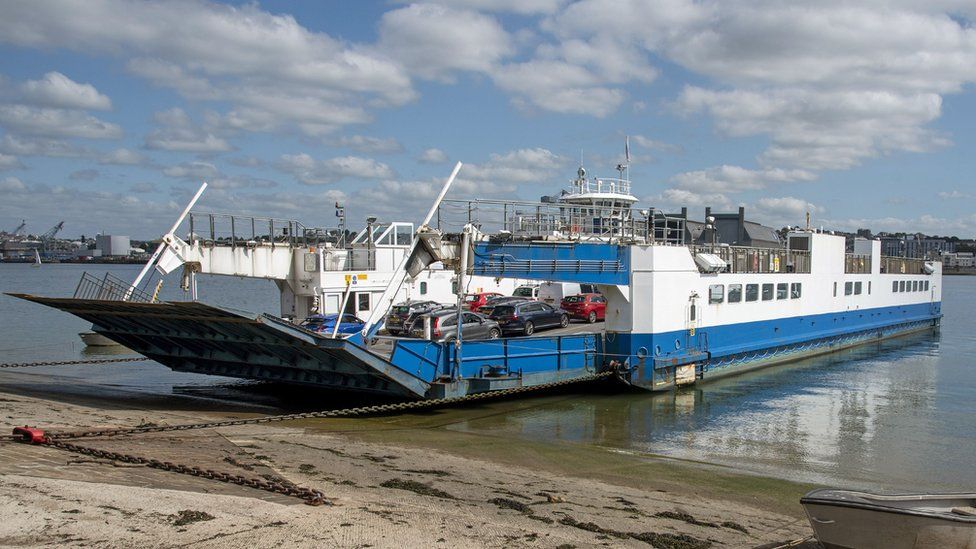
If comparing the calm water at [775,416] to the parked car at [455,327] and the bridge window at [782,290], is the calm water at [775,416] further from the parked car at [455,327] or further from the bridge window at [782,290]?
the parked car at [455,327]

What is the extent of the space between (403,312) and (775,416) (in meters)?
13.6

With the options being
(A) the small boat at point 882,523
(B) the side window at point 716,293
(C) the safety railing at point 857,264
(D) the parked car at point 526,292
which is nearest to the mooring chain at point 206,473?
(A) the small boat at point 882,523

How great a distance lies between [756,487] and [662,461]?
7.72 ft

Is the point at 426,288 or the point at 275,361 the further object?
the point at 426,288

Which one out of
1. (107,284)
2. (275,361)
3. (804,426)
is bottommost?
(804,426)

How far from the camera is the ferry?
57.2ft

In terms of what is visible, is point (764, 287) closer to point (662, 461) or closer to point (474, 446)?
point (662, 461)

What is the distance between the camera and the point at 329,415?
17.4m

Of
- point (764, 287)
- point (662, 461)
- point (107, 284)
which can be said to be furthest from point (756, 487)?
point (764, 287)

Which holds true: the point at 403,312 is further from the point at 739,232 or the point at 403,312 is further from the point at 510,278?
the point at 739,232

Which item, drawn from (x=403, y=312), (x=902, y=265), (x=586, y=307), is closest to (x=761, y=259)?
(x=586, y=307)

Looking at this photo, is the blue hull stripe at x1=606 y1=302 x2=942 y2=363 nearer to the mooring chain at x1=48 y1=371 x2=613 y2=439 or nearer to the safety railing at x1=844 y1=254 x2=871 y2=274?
the mooring chain at x1=48 y1=371 x2=613 y2=439

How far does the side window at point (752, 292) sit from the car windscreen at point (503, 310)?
26.9ft

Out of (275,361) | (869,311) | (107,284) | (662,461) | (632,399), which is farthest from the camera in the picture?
(869,311)
